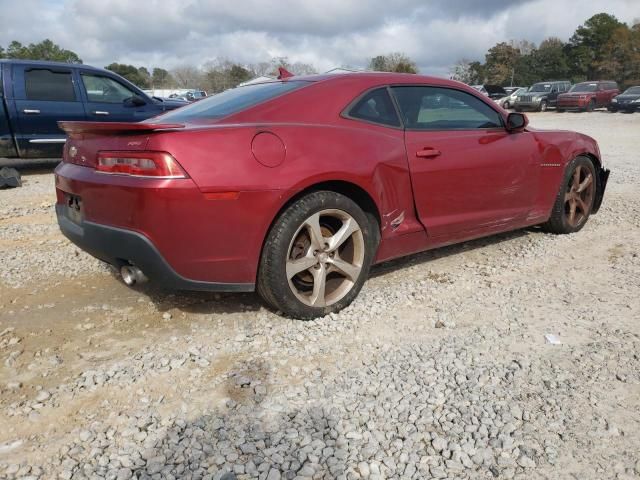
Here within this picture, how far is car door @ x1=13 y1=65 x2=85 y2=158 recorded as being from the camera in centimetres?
791

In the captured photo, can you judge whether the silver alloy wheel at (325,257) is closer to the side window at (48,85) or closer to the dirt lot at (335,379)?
the dirt lot at (335,379)

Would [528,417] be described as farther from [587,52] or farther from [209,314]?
[587,52]

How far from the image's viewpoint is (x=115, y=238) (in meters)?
2.67

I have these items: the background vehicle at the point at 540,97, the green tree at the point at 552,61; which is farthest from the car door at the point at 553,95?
the green tree at the point at 552,61

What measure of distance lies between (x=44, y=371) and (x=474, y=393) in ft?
6.93

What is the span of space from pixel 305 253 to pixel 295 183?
1.53ft

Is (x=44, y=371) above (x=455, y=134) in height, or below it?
below

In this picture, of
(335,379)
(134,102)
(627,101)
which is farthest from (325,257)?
(627,101)

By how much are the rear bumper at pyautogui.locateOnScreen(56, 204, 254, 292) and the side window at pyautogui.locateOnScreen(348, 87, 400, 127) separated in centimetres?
130

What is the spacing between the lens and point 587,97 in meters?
27.9

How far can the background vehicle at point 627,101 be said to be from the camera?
26062mm

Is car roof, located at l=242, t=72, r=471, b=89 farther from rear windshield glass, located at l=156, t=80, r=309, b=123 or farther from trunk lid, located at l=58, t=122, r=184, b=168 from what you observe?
trunk lid, located at l=58, t=122, r=184, b=168

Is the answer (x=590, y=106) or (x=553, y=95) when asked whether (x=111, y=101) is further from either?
(x=553, y=95)

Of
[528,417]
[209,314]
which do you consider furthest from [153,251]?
[528,417]
